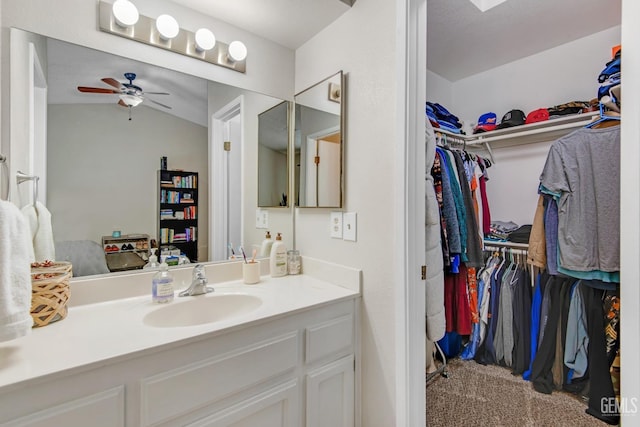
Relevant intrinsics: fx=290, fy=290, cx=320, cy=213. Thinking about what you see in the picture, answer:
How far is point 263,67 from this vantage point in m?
1.67

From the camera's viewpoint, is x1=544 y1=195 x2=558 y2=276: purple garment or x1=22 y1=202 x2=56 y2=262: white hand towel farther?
x1=544 y1=195 x2=558 y2=276: purple garment

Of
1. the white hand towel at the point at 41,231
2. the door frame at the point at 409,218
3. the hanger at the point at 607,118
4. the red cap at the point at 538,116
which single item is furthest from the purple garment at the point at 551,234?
the white hand towel at the point at 41,231

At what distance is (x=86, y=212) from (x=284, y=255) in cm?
90

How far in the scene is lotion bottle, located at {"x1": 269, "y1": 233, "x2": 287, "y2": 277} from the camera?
5.16ft

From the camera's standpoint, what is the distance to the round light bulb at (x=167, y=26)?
51.0 inches

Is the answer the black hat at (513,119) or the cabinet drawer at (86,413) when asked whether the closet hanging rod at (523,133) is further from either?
the cabinet drawer at (86,413)

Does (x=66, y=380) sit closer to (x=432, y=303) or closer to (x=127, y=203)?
(x=127, y=203)

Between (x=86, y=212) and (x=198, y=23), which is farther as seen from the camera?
(x=198, y=23)

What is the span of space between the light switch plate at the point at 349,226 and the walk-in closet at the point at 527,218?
468mm

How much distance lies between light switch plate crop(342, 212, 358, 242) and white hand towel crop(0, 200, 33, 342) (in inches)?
43.4

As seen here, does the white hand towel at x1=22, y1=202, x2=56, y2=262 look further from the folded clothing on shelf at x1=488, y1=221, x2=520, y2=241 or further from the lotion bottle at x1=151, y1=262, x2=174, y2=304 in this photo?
the folded clothing on shelf at x1=488, y1=221, x2=520, y2=241

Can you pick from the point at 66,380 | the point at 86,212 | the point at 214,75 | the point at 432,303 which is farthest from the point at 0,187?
the point at 432,303

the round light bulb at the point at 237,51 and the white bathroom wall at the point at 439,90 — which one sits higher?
the white bathroom wall at the point at 439,90

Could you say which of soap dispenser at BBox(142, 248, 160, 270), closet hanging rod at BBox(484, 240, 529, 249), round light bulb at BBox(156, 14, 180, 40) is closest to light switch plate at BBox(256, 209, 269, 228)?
soap dispenser at BBox(142, 248, 160, 270)
